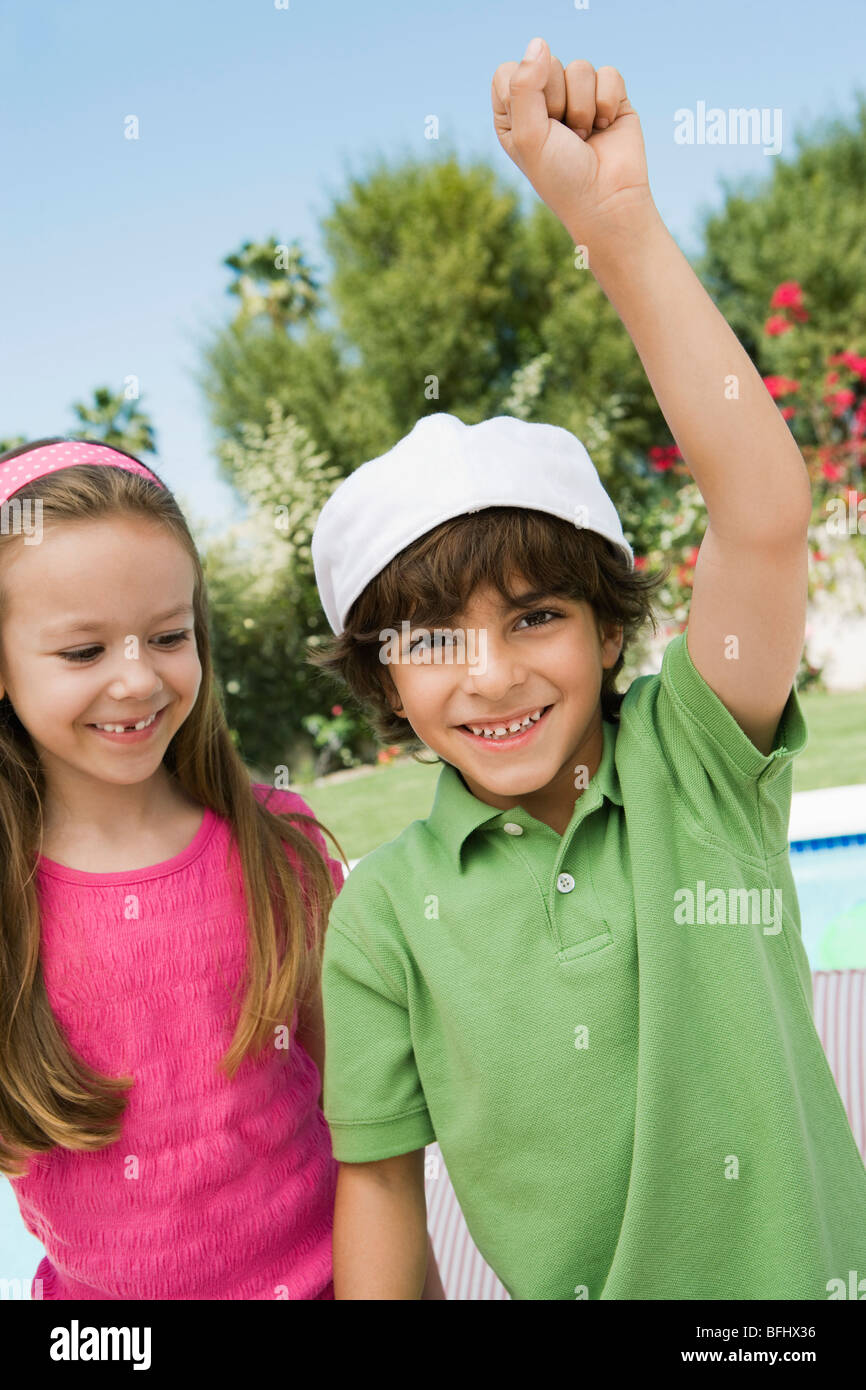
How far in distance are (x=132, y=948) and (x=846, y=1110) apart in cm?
155

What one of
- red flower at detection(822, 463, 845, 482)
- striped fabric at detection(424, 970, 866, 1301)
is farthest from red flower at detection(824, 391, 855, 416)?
striped fabric at detection(424, 970, 866, 1301)

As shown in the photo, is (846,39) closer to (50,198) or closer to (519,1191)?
(50,198)

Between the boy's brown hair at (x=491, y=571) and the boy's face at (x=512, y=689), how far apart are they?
21 mm

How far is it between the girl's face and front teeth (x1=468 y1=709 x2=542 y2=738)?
53 centimetres

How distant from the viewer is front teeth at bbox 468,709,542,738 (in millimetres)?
1514

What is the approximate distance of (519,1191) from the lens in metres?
1.52

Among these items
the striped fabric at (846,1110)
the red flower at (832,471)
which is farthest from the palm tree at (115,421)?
the striped fabric at (846,1110)

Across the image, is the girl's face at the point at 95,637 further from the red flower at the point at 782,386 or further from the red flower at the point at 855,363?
the red flower at the point at 855,363

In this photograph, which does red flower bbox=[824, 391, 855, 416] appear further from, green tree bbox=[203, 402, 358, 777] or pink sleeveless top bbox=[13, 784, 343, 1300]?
pink sleeveless top bbox=[13, 784, 343, 1300]

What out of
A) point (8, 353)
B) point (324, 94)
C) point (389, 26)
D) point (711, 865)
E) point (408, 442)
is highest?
point (389, 26)

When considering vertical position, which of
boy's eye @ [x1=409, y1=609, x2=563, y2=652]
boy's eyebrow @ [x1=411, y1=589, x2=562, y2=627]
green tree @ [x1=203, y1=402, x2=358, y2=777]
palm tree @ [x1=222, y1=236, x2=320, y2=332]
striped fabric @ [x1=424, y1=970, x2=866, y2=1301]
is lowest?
striped fabric @ [x1=424, y1=970, x2=866, y2=1301]

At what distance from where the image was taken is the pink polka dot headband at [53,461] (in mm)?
1849
